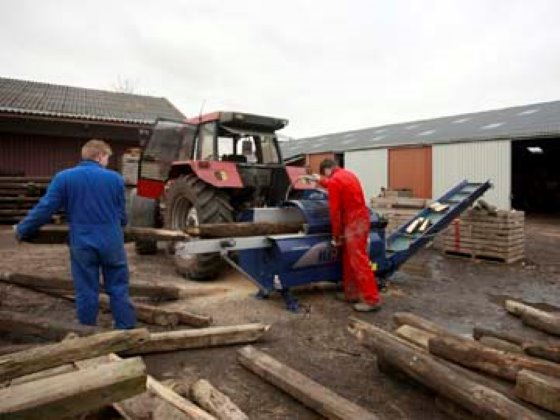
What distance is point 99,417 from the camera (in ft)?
8.61

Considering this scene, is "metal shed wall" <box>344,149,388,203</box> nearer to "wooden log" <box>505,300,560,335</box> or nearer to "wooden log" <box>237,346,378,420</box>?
"wooden log" <box>505,300,560,335</box>

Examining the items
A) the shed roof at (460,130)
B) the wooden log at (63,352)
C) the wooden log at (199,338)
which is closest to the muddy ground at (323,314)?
the wooden log at (199,338)

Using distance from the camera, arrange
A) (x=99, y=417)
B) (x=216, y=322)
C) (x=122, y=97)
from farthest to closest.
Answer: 1. (x=122, y=97)
2. (x=216, y=322)
3. (x=99, y=417)

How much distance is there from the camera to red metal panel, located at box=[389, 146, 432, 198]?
17531 mm

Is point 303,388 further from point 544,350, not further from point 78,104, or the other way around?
point 78,104

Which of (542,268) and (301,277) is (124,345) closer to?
(301,277)

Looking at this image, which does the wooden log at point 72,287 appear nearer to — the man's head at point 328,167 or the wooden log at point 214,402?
the man's head at point 328,167

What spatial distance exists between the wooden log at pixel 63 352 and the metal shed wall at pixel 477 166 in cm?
1340

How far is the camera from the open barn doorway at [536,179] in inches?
886

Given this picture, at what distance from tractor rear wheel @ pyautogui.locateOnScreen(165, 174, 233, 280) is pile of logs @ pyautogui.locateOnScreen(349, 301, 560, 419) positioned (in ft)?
9.41

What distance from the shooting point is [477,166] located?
15859mm

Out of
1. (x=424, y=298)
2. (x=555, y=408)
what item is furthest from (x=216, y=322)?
(x=555, y=408)

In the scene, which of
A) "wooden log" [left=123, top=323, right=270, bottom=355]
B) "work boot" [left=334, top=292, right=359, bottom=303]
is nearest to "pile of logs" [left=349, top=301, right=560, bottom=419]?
"wooden log" [left=123, top=323, right=270, bottom=355]

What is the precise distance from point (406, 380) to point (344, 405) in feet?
2.72
